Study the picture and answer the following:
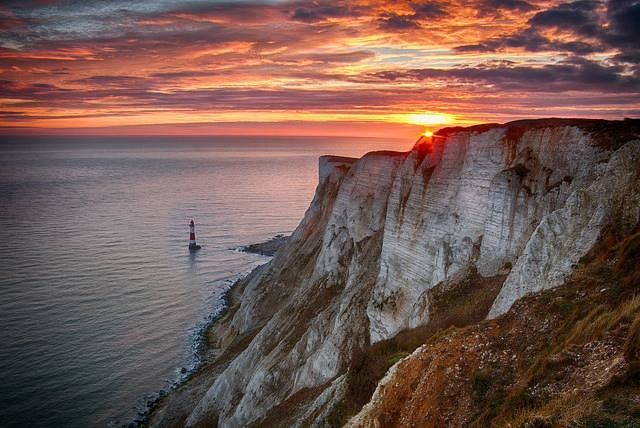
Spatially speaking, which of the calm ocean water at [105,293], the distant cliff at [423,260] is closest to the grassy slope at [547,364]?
the distant cliff at [423,260]

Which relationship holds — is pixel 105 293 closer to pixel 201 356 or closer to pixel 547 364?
pixel 201 356

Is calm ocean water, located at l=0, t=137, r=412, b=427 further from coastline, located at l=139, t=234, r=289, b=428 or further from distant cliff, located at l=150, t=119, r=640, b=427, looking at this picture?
distant cliff, located at l=150, t=119, r=640, b=427

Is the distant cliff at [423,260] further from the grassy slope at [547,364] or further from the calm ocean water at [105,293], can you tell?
the calm ocean water at [105,293]

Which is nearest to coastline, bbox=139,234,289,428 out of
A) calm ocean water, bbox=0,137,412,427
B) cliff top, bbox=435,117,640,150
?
calm ocean water, bbox=0,137,412,427

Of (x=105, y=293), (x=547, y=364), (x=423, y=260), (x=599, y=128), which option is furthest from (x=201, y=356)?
(x=547, y=364)

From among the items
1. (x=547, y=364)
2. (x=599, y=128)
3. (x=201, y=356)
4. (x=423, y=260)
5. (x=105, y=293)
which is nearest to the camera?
(x=547, y=364)

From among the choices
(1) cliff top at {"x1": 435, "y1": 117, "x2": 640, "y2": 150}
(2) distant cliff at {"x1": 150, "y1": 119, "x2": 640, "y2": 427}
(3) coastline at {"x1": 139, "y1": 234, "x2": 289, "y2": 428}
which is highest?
(1) cliff top at {"x1": 435, "y1": 117, "x2": 640, "y2": 150}

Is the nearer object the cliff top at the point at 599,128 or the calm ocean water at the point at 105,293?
the cliff top at the point at 599,128

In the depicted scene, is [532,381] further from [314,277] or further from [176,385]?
[176,385]

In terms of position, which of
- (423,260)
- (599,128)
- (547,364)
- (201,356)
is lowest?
(201,356)
